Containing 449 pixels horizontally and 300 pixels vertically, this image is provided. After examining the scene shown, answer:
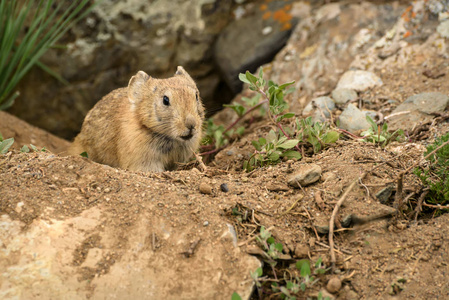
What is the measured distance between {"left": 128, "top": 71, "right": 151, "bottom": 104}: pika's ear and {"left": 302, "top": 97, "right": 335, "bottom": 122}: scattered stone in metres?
2.16

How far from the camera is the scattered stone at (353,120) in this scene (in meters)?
5.36

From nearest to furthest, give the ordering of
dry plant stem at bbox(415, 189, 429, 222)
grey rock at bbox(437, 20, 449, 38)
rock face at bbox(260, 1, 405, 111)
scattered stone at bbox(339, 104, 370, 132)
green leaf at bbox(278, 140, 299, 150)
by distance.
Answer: dry plant stem at bbox(415, 189, 429, 222) → green leaf at bbox(278, 140, 299, 150) → scattered stone at bbox(339, 104, 370, 132) → grey rock at bbox(437, 20, 449, 38) → rock face at bbox(260, 1, 405, 111)

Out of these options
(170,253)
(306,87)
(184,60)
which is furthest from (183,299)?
(184,60)

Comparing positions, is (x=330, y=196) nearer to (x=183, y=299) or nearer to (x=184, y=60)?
(x=183, y=299)

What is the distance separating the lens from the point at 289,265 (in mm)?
3426

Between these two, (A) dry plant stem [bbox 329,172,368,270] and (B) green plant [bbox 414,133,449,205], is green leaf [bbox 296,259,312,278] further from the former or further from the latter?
(B) green plant [bbox 414,133,449,205]

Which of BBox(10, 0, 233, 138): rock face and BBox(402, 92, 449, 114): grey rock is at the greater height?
BBox(10, 0, 233, 138): rock face

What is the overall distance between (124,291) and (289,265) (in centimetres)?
121

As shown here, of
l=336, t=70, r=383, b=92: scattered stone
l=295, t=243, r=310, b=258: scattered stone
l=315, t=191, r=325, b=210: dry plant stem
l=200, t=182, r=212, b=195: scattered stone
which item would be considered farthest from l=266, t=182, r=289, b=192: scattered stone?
l=336, t=70, r=383, b=92: scattered stone

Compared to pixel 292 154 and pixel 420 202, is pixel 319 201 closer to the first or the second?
pixel 420 202

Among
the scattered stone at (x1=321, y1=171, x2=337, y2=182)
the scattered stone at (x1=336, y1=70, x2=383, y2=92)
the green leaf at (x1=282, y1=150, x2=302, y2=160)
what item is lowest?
the green leaf at (x1=282, y1=150, x2=302, y2=160)

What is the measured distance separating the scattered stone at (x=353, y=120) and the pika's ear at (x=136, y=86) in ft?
7.78

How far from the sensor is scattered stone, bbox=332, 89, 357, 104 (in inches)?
239

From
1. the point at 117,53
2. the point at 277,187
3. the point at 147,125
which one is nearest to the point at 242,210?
the point at 277,187
